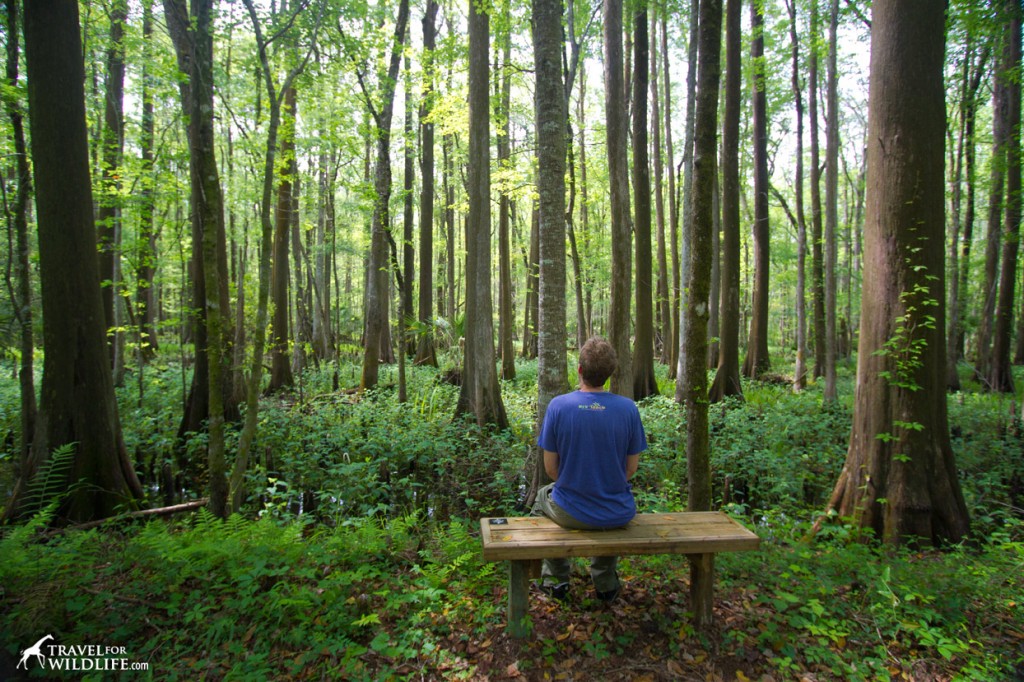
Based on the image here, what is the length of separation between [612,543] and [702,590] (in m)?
0.80

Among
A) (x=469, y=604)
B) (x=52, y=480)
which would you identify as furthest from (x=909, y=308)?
(x=52, y=480)

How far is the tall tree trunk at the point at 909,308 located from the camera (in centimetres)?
438

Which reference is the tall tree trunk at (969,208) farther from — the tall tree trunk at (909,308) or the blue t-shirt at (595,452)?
the blue t-shirt at (595,452)

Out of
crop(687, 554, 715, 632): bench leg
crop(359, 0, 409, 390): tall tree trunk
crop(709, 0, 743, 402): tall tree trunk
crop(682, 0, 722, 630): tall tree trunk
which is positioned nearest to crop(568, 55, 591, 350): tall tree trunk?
crop(709, 0, 743, 402): tall tree trunk

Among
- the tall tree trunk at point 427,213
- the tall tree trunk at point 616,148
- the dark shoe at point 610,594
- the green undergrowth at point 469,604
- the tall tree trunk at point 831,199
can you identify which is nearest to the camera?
the green undergrowth at point 469,604

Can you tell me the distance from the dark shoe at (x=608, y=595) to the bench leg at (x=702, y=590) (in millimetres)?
521

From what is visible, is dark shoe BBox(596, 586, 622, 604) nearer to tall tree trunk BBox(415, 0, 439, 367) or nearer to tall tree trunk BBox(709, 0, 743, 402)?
tall tree trunk BBox(709, 0, 743, 402)

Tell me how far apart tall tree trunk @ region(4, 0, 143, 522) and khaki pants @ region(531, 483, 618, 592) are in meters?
4.73

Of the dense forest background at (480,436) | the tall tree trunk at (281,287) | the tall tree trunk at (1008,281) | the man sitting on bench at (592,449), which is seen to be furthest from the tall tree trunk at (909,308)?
the tall tree trunk at (281,287)

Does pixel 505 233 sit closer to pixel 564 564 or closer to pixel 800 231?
pixel 800 231

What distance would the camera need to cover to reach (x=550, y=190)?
491 centimetres

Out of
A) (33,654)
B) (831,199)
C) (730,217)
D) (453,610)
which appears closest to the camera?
(33,654)

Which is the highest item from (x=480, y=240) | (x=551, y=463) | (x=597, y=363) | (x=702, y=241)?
(x=480, y=240)

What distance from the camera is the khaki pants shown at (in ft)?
10.7
